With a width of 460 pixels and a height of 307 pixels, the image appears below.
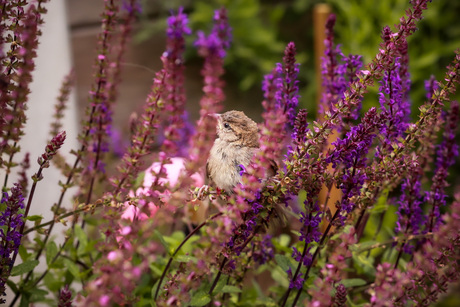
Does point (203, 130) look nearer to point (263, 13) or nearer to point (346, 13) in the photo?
point (346, 13)

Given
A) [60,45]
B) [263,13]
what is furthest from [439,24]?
[60,45]

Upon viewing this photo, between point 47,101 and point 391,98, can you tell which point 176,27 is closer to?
point 391,98

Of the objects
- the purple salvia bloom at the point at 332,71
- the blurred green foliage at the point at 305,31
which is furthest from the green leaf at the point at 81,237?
the blurred green foliage at the point at 305,31

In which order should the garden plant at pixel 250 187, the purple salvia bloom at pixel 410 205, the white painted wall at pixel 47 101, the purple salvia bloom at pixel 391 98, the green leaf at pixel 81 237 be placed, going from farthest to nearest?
the white painted wall at pixel 47 101
the green leaf at pixel 81 237
the purple salvia bloom at pixel 410 205
the purple salvia bloom at pixel 391 98
the garden plant at pixel 250 187

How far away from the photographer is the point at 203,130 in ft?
2.66

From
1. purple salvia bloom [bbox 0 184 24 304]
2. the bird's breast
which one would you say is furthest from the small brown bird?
purple salvia bloom [bbox 0 184 24 304]

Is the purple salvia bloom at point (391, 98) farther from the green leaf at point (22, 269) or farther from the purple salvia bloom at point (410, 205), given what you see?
the green leaf at point (22, 269)

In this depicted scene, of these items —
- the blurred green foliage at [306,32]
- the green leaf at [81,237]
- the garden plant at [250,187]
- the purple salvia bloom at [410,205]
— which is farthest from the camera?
the blurred green foliage at [306,32]

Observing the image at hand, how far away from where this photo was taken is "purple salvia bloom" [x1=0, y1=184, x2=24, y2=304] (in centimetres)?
72

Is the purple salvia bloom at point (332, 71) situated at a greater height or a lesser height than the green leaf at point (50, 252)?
greater

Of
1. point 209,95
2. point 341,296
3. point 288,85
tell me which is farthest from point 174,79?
point 341,296

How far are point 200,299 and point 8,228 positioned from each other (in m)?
0.29

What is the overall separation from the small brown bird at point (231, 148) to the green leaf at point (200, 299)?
0.19 m

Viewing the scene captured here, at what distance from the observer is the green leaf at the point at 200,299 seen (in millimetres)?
791
